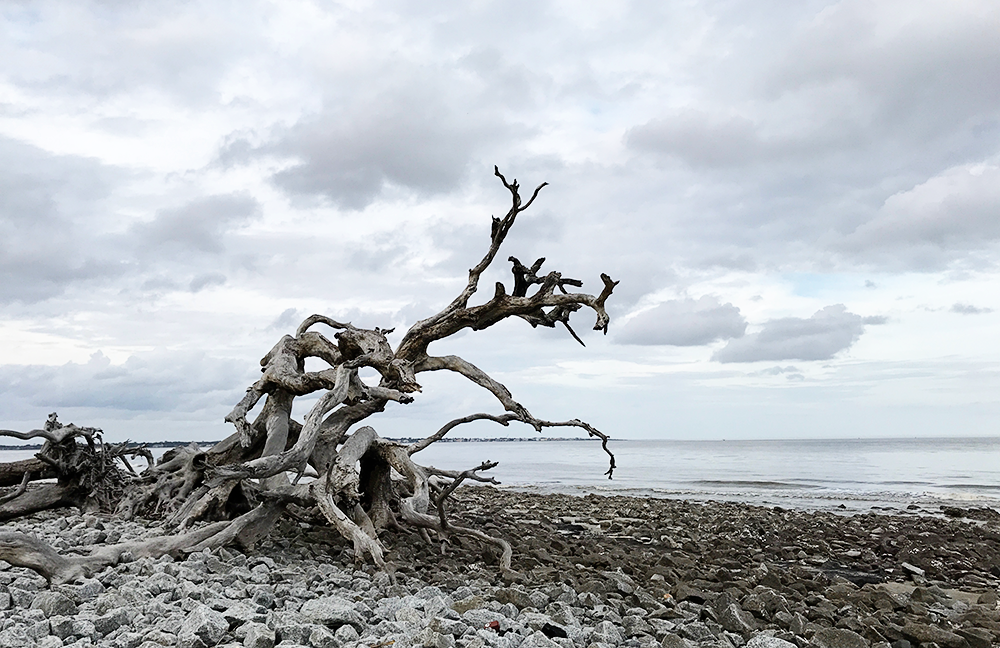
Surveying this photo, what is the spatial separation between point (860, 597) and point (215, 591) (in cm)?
602

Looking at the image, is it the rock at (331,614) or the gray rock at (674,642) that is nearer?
the rock at (331,614)

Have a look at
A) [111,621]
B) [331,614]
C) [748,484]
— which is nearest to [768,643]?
[331,614]

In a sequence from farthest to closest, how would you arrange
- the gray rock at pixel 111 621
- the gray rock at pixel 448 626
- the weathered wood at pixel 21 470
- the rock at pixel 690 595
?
the weathered wood at pixel 21 470
the rock at pixel 690 595
the gray rock at pixel 448 626
the gray rock at pixel 111 621

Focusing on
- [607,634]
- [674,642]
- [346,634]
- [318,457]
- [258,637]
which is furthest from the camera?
[318,457]

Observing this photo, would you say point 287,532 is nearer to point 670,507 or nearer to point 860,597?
point 860,597

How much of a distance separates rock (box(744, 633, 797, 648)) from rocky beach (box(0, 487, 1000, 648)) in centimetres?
1

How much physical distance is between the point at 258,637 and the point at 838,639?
420 centimetres

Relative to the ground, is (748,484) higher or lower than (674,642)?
lower

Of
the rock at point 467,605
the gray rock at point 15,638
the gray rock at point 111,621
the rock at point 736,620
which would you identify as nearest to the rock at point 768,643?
the rock at point 736,620

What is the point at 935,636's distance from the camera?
5766mm

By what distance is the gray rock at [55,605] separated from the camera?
5082 millimetres

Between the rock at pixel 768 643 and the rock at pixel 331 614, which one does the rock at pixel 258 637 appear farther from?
the rock at pixel 768 643

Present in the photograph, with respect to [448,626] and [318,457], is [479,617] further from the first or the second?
[318,457]

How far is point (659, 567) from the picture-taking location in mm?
8156
